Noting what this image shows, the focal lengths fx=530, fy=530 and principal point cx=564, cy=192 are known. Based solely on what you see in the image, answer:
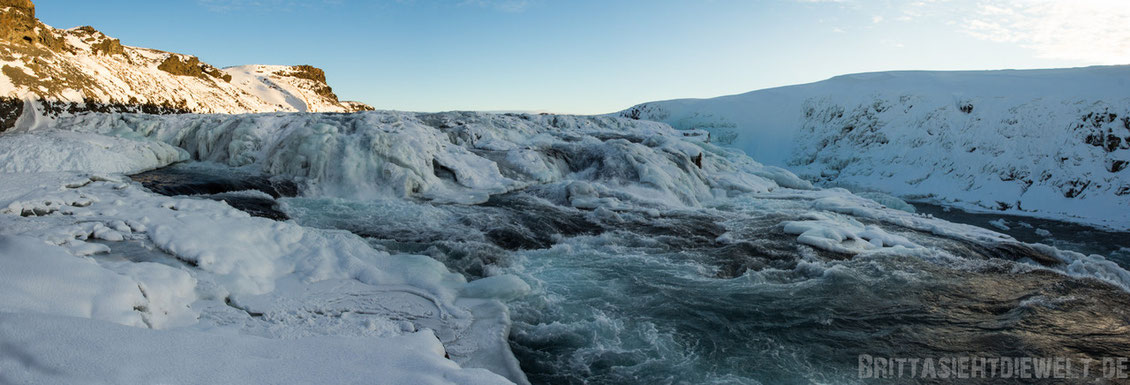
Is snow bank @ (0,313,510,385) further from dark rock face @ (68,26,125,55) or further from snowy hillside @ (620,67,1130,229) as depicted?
dark rock face @ (68,26,125,55)

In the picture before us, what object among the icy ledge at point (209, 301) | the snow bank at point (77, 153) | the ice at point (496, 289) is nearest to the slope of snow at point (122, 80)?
the snow bank at point (77, 153)

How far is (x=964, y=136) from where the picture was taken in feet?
62.6

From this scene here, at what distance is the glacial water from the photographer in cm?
432

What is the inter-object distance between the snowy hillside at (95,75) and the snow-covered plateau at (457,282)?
7.21 meters

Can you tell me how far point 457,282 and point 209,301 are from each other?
7.31 ft

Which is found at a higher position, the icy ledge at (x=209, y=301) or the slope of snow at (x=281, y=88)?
the slope of snow at (x=281, y=88)

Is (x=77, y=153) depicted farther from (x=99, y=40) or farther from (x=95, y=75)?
(x=99, y=40)

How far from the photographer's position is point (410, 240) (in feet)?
24.1

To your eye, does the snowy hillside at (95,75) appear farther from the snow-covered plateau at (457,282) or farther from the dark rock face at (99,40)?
the snow-covered plateau at (457,282)

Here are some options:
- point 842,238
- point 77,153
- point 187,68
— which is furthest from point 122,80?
point 842,238

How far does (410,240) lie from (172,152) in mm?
9708

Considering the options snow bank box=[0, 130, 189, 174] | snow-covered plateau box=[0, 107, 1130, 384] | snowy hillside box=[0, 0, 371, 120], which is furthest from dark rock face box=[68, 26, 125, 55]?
snow-covered plateau box=[0, 107, 1130, 384]

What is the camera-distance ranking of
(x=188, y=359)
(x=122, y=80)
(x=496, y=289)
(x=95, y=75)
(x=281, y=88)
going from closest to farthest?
1. (x=188, y=359)
2. (x=496, y=289)
3. (x=95, y=75)
4. (x=122, y=80)
5. (x=281, y=88)

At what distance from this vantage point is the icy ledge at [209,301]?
2186mm
